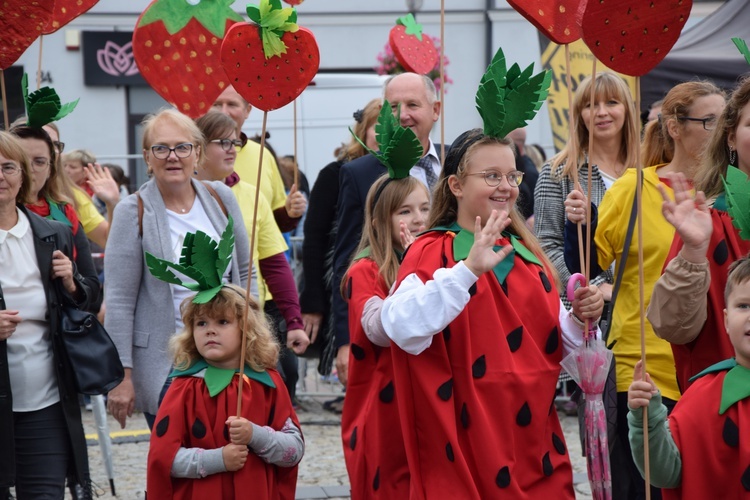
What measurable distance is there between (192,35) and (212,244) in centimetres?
146

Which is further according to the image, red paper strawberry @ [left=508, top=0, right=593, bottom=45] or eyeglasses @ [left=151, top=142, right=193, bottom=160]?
eyeglasses @ [left=151, top=142, right=193, bottom=160]

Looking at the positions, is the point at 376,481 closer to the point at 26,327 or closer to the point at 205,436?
the point at 205,436

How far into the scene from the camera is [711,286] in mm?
3705

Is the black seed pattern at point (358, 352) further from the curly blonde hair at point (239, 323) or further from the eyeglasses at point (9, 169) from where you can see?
the eyeglasses at point (9, 169)

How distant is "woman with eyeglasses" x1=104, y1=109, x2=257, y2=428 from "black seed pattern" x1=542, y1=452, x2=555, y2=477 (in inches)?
70.5

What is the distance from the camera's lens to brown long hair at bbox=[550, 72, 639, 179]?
5379 mm

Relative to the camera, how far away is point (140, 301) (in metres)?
4.95

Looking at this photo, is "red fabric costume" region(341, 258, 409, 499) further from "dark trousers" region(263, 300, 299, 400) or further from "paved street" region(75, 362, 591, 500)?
"paved street" region(75, 362, 591, 500)

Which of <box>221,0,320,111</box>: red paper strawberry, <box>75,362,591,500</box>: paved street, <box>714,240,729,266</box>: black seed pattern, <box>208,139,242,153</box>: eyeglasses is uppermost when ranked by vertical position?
<box>221,0,320,111</box>: red paper strawberry

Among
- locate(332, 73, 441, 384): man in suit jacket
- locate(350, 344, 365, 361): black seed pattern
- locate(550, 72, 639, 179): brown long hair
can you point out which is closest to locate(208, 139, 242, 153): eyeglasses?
locate(332, 73, 441, 384): man in suit jacket

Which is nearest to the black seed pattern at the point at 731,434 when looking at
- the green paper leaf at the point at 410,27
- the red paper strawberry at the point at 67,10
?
the red paper strawberry at the point at 67,10

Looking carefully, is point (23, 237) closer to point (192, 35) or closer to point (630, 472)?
point (192, 35)

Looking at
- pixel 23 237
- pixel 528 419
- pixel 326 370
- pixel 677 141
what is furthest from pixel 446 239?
pixel 326 370

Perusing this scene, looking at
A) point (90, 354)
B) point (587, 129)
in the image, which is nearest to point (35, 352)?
point (90, 354)
